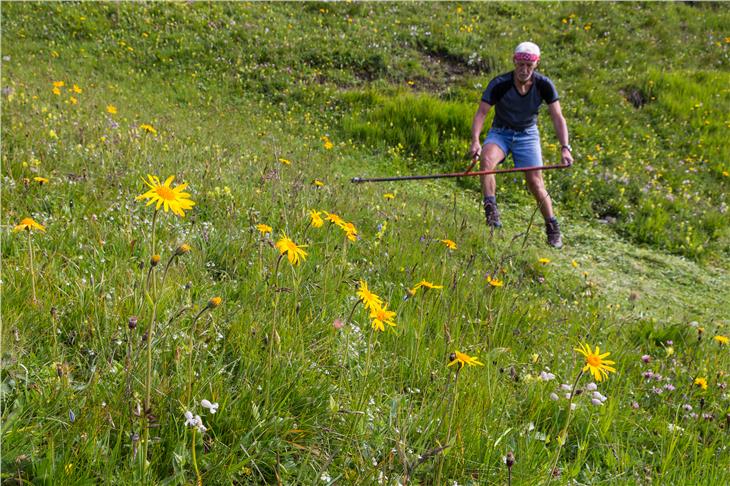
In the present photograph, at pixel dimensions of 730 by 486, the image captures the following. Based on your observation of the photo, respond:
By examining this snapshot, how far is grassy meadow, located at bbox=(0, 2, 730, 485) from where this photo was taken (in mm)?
1676

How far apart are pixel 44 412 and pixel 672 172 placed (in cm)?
1035

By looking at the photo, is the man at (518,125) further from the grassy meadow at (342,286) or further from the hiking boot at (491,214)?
the grassy meadow at (342,286)

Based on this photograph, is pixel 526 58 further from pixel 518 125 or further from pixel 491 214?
pixel 491 214

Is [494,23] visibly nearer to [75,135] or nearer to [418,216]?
[418,216]

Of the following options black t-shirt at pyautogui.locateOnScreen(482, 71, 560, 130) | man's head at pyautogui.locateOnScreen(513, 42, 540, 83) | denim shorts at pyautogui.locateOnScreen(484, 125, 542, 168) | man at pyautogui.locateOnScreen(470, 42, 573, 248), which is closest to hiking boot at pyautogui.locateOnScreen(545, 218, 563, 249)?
man at pyautogui.locateOnScreen(470, 42, 573, 248)

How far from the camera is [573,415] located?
2.39 m

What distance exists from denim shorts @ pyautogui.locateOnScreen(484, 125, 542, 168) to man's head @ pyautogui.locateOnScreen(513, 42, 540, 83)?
2.27 feet

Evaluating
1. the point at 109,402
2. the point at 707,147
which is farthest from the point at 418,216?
the point at 707,147

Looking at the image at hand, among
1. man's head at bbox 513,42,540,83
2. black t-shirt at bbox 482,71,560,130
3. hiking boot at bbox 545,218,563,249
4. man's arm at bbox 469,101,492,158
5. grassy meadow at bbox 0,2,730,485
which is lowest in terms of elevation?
hiking boot at bbox 545,218,563,249

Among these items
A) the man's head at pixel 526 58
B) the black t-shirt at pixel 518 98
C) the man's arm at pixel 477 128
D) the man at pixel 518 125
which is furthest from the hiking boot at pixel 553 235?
the man's head at pixel 526 58

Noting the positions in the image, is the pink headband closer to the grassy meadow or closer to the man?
the man

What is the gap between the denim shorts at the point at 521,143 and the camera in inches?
263

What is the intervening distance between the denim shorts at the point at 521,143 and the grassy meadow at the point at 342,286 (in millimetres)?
1007

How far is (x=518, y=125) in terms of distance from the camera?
21.6ft
